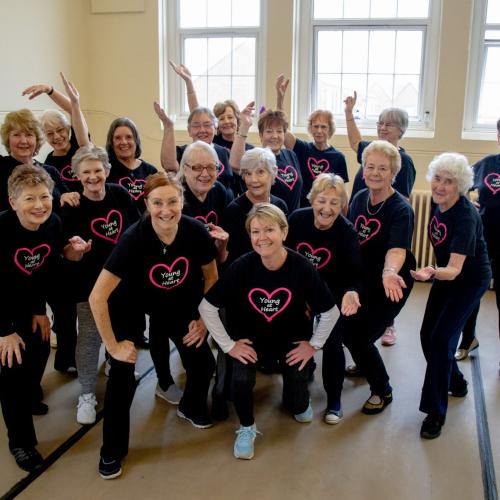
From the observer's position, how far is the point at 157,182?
2264 mm

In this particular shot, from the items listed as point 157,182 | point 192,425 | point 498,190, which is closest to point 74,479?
point 192,425

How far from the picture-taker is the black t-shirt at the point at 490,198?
3.29m

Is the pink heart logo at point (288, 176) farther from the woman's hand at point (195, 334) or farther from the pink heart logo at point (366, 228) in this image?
the woman's hand at point (195, 334)

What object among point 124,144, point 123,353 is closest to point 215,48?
point 124,144

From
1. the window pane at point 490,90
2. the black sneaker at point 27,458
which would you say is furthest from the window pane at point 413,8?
the black sneaker at point 27,458

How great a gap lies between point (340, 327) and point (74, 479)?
4.46 ft

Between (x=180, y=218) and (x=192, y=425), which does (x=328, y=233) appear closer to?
(x=180, y=218)

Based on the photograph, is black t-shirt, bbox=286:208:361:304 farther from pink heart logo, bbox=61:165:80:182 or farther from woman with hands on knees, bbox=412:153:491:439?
pink heart logo, bbox=61:165:80:182

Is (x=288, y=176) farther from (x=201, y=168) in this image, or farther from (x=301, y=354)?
(x=301, y=354)

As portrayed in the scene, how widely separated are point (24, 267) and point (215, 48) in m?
4.04

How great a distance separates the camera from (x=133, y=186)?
9.89 ft

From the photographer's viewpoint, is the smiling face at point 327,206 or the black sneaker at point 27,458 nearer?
the black sneaker at point 27,458

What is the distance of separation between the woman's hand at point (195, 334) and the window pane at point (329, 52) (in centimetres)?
377

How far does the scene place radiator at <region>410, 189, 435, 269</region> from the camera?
193 inches
